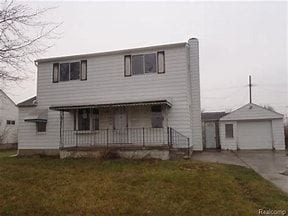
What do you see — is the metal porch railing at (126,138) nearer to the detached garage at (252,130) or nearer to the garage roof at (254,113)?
the detached garage at (252,130)

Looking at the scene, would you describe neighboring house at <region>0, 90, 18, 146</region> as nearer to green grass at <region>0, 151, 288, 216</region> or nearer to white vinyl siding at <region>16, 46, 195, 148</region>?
white vinyl siding at <region>16, 46, 195, 148</region>

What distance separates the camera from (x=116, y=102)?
1844 cm

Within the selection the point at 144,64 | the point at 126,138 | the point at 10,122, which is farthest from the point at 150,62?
the point at 10,122

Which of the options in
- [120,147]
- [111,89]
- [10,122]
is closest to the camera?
[120,147]

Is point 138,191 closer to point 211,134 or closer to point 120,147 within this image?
point 120,147

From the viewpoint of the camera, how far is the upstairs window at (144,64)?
61.0 ft

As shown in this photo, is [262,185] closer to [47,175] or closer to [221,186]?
[221,186]

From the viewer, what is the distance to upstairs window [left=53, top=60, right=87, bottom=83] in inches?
794

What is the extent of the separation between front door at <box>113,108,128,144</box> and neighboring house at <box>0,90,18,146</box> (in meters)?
20.5

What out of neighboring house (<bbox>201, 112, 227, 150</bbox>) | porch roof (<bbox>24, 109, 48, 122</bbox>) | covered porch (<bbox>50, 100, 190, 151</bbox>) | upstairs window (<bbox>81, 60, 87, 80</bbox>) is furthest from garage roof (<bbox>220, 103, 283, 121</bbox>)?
porch roof (<bbox>24, 109, 48, 122</bbox>)

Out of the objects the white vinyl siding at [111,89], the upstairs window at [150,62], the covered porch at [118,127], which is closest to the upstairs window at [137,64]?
the upstairs window at [150,62]

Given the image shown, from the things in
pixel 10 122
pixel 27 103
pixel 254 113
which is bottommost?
pixel 254 113

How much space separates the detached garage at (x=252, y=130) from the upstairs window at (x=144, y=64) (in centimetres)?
805

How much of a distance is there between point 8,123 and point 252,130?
1054 inches
